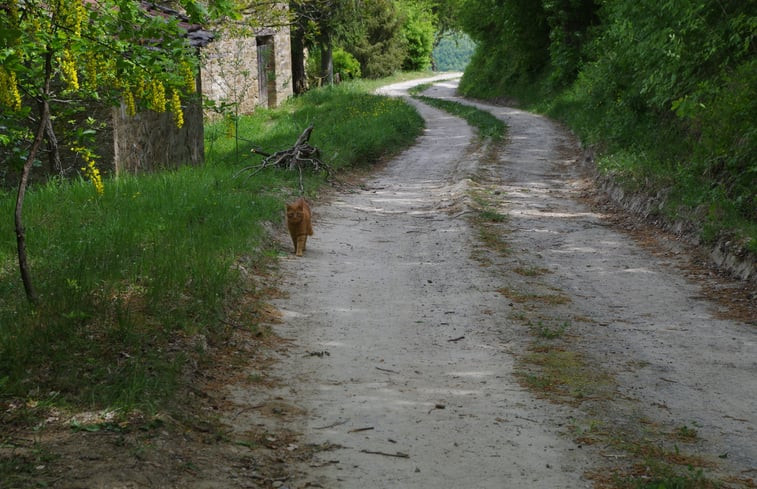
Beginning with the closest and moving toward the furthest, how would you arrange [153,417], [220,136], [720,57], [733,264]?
1. [153,417]
2. [733,264]
3. [720,57]
4. [220,136]

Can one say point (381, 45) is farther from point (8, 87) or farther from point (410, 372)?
point (8, 87)

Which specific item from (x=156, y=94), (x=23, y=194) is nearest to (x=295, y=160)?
(x=156, y=94)

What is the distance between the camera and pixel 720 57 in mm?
14141

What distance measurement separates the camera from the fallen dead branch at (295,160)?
15812 millimetres

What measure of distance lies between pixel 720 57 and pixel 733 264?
576 cm

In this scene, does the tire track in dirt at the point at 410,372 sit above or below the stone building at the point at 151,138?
below

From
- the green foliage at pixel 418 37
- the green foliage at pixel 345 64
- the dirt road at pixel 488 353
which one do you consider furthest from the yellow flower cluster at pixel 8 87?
the green foliage at pixel 418 37

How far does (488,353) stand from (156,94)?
380cm

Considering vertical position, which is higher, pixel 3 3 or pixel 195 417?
pixel 3 3

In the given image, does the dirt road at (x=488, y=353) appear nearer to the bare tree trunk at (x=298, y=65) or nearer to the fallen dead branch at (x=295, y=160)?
the fallen dead branch at (x=295, y=160)

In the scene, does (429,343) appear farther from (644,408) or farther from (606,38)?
(606,38)

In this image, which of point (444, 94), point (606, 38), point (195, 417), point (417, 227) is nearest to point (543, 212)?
point (417, 227)

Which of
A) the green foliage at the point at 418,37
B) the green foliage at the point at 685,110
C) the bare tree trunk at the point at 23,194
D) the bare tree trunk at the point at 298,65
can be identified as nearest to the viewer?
the bare tree trunk at the point at 23,194

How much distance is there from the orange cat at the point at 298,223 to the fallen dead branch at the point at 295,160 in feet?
14.9
